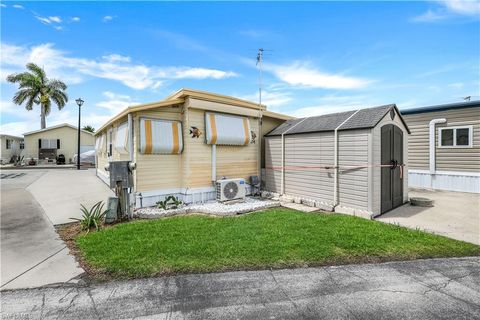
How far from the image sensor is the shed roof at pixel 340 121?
23.3ft

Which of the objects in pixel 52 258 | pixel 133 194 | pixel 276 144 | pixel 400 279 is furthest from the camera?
pixel 276 144

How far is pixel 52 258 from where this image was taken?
4301mm

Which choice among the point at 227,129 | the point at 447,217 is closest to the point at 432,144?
the point at 447,217

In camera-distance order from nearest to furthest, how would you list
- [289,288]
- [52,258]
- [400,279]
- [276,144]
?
1. [289,288]
2. [400,279]
3. [52,258]
4. [276,144]

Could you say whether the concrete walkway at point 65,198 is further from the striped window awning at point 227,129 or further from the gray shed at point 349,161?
the gray shed at point 349,161

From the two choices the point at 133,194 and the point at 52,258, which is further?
the point at 133,194

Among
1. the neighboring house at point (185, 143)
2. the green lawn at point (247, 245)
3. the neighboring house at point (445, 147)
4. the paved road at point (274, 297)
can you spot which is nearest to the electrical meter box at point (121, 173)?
the neighboring house at point (185, 143)

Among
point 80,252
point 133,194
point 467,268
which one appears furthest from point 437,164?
point 80,252

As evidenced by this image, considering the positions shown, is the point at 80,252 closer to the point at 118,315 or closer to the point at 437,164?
the point at 118,315

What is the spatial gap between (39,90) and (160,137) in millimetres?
35295

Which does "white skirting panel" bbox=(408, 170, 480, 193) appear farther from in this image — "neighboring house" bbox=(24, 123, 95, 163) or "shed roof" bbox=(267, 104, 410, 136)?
"neighboring house" bbox=(24, 123, 95, 163)

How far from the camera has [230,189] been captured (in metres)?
8.59

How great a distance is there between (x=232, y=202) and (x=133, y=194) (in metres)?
3.24

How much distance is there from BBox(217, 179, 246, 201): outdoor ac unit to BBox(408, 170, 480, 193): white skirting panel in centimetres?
902
